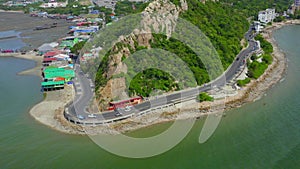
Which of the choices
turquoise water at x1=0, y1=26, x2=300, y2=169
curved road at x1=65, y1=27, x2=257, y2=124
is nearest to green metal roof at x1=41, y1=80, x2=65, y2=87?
curved road at x1=65, y1=27, x2=257, y2=124

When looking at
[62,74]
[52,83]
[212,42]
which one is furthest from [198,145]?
[62,74]

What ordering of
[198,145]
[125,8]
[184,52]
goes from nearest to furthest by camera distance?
[198,145], [184,52], [125,8]

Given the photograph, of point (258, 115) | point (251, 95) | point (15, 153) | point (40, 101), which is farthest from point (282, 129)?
point (40, 101)

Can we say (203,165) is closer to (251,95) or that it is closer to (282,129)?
(282,129)

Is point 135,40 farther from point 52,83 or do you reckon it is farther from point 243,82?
point 243,82

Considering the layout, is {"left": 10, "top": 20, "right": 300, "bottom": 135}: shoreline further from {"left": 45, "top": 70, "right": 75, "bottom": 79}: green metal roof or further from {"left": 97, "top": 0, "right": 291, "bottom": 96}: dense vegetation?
{"left": 45, "top": 70, "right": 75, "bottom": 79}: green metal roof

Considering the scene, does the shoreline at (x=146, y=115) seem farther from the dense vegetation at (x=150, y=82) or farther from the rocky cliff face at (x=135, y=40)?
the rocky cliff face at (x=135, y=40)
